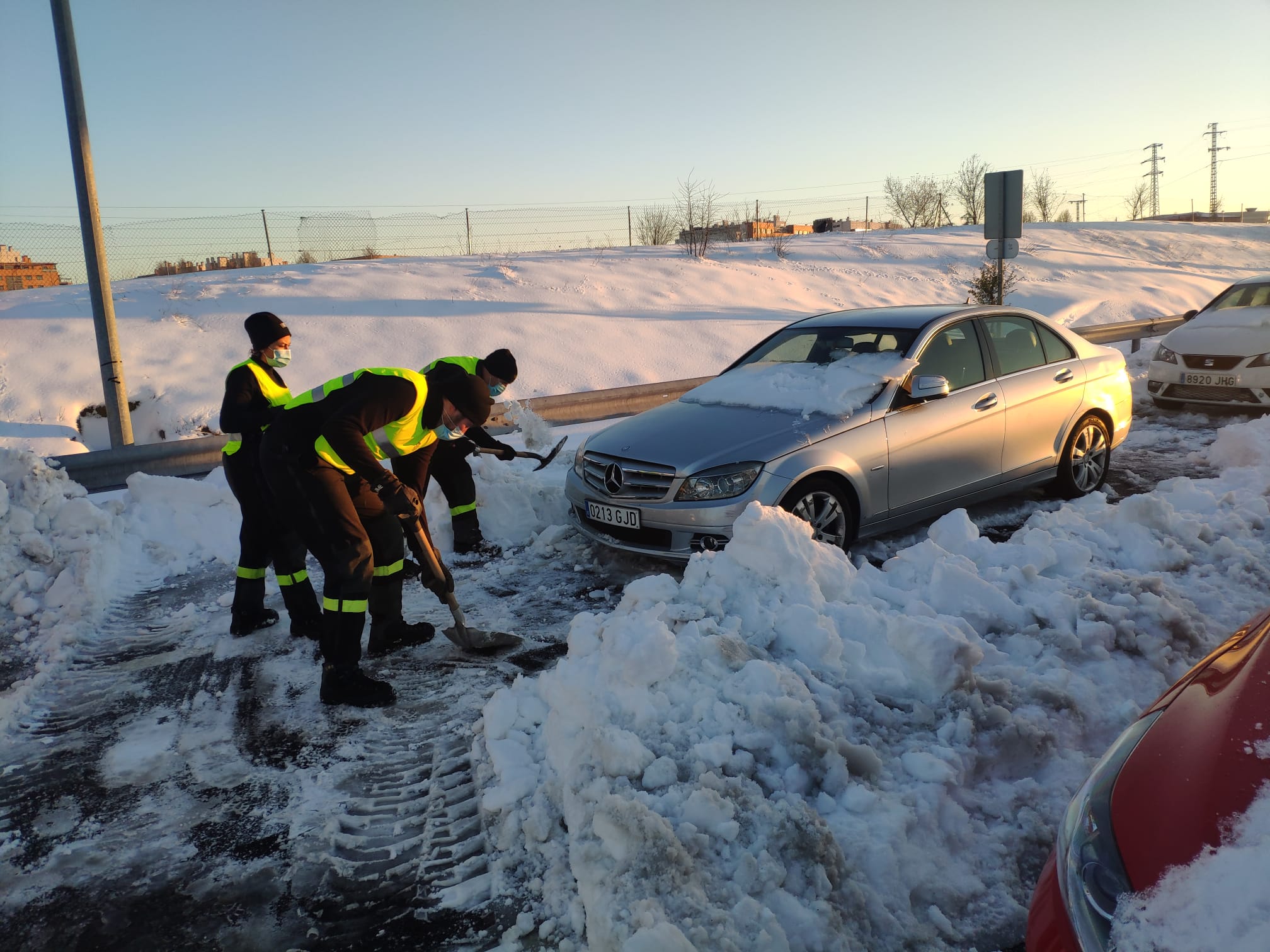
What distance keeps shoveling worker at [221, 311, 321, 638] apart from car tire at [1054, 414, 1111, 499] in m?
5.22

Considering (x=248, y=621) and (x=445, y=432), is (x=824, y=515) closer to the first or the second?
(x=445, y=432)

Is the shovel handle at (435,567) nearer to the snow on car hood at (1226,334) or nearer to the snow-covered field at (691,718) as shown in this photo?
the snow-covered field at (691,718)

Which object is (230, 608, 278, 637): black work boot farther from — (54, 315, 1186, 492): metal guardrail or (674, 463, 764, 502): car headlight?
(54, 315, 1186, 492): metal guardrail

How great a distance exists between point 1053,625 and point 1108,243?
41873 millimetres

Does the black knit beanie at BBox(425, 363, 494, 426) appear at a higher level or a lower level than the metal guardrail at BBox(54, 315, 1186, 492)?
higher

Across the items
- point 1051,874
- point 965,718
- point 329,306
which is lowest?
point 965,718

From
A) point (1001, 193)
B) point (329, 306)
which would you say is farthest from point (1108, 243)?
point (329, 306)

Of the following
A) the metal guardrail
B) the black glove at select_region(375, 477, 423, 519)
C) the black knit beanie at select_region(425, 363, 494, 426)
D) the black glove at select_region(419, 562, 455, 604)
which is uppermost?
the black knit beanie at select_region(425, 363, 494, 426)

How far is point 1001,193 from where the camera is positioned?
1280cm

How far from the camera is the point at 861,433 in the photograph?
4980 millimetres

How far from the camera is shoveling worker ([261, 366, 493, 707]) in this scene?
147 inches

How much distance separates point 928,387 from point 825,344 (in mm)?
941

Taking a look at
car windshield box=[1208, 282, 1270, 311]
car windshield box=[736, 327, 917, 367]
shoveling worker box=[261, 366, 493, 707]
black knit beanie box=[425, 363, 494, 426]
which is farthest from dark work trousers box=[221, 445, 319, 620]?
car windshield box=[1208, 282, 1270, 311]

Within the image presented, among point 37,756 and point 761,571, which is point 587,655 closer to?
point 761,571
